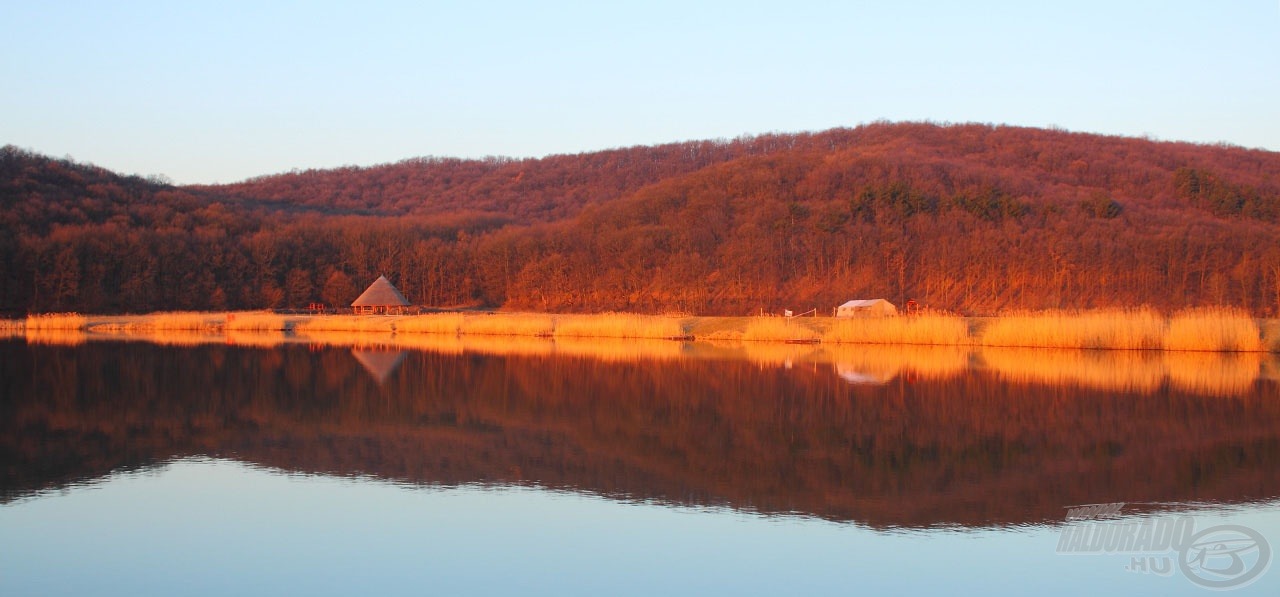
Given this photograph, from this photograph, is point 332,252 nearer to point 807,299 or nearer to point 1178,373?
point 807,299

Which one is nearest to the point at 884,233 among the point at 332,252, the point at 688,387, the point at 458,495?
the point at 332,252

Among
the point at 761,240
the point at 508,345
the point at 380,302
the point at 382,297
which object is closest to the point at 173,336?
the point at 508,345

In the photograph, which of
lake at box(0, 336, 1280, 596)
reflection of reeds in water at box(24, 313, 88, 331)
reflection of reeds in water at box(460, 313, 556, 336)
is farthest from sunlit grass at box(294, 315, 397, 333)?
lake at box(0, 336, 1280, 596)

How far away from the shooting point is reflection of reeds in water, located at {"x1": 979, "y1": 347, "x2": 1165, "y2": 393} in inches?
615

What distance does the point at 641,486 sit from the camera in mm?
8164

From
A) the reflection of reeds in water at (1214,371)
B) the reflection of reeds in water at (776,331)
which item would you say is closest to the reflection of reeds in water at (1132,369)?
the reflection of reeds in water at (1214,371)

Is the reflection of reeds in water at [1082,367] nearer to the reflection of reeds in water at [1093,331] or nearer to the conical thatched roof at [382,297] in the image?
the reflection of reeds in water at [1093,331]

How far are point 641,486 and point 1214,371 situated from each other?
13.3m

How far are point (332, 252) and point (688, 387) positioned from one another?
153 ft

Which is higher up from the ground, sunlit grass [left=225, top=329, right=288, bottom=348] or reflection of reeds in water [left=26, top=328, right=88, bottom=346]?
reflection of reeds in water [left=26, top=328, right=88, bottom=346]

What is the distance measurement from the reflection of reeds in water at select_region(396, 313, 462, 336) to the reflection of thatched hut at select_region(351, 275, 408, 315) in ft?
28.9

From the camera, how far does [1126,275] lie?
42.3 metres

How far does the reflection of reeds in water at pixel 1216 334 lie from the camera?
21016 mm

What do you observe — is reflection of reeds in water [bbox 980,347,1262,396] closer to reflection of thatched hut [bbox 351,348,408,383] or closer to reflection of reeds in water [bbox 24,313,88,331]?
reflection of thatched hut [bbox 351,348,408,383]
